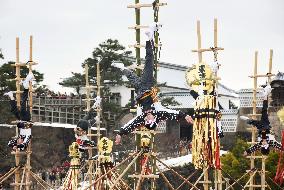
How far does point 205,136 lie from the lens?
10188mm

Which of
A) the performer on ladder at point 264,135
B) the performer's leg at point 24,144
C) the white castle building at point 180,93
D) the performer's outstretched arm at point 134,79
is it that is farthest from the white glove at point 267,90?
the white castle building at point 180,93

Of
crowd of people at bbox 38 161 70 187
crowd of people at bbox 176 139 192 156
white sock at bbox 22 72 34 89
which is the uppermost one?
white sock at bbox 22 72 34 89

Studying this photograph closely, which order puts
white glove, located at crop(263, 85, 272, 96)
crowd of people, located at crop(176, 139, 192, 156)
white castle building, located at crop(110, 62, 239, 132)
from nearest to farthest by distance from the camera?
white glove, located at crop(263, 85, 272, 96) < crowd of people, located at crop(176, 139, 192, 156) < white castle building, located at crop(110, 62, 239, 132)

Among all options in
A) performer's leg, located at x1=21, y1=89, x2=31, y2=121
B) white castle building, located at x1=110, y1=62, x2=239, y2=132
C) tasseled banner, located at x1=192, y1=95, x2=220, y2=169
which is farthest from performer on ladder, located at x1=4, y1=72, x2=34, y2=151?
white castle building, located at x1=110, y1=62, x2=239, y2=132

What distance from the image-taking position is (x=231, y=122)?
24438mm

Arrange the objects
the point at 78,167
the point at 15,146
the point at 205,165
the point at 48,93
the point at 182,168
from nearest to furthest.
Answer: the point at 205,165 < the point at 15,146 < the point at 78,167 < the point at 182,168 < the point at 48,93

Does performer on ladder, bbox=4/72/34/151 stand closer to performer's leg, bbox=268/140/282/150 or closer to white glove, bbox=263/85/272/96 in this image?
white glove, bbox=263/85/272/96

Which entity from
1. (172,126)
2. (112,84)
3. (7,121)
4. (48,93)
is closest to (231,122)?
(172,126)

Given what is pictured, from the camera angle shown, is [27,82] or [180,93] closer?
[27,82]

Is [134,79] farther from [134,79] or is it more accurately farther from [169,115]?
[169,115]

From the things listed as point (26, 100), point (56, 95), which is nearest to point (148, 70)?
point (26, 100)

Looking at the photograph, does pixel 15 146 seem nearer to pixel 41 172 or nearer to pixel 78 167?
pixel 78 167

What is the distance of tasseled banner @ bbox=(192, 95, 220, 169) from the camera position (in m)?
10.2

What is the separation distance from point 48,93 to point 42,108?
3.41ft
